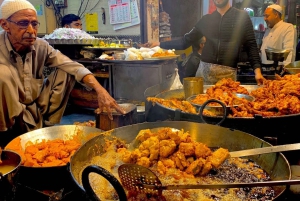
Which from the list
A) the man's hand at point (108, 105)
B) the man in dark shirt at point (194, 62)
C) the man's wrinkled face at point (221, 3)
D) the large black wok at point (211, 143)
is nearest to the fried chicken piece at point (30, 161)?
the large black wok at point (211, 143)

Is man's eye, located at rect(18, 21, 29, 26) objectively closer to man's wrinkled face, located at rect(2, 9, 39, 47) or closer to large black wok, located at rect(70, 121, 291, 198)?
man's wrinkled face, located at rect(2, 9, 39, 47)

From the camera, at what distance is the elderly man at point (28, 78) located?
11.3 feet

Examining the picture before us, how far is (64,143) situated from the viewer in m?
2.82

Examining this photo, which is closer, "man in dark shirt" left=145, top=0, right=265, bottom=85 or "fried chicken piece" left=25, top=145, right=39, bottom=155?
"fried chicken piece" left=25, top=145, right=39, bottom=155

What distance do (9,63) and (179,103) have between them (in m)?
2.27

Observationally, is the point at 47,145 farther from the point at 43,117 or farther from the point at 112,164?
the point at 43,117

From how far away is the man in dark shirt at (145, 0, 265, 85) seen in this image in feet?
17.3

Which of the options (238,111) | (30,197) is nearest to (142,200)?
(30,197)

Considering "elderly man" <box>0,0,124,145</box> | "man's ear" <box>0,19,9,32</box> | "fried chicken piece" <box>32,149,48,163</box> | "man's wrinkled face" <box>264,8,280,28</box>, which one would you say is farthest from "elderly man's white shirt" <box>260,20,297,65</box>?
"fried chicken piece" <box>32,149,48,163</box>

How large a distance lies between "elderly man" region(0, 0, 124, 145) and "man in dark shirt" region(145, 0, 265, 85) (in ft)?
9.56

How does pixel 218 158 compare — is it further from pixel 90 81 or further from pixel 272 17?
pixel 272 17

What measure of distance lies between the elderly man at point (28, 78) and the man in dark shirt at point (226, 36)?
9.56 feet

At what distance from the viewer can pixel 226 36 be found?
547 centimetres

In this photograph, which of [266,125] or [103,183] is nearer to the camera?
[103,183]
